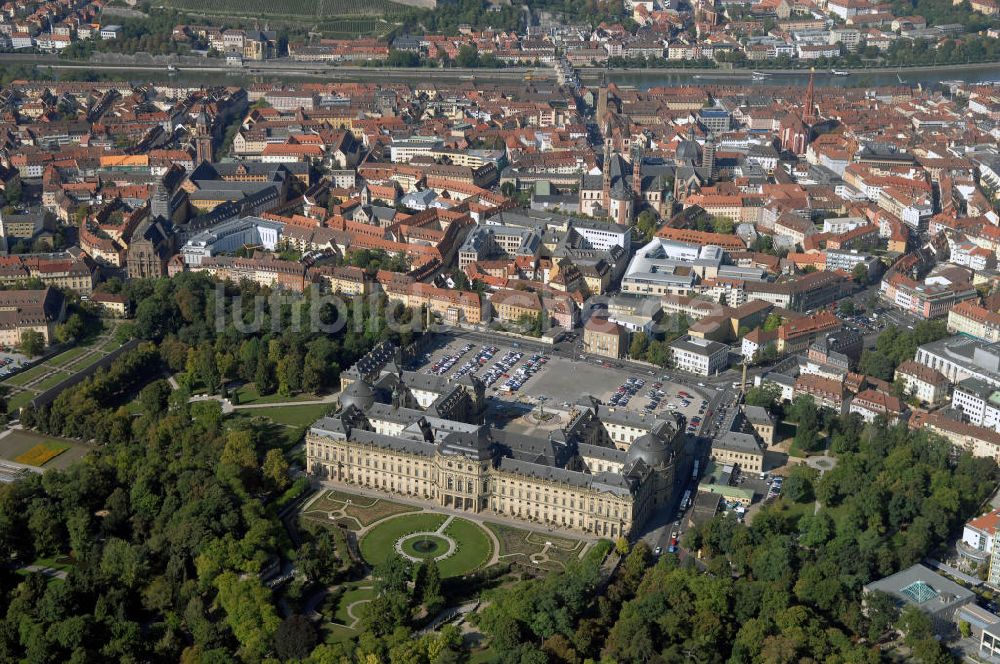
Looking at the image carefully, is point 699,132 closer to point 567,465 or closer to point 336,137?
point 336,137

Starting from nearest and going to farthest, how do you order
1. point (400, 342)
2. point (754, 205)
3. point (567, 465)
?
point (567, 465) → point (400, 342) → point (754, 205)

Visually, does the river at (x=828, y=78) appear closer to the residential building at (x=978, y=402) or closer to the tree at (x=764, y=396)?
the residential building at (x=978, y=402)

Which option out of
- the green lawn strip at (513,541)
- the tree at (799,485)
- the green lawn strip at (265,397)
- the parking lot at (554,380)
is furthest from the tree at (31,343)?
the tree at (799,485)

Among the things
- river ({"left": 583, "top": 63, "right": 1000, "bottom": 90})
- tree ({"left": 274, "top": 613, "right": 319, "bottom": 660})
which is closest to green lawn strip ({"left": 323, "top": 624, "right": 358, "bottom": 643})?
tree ({"left": 274, "top": 613, "right": 319, "bottom": 660})

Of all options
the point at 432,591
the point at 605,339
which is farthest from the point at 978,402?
the point at 432,591

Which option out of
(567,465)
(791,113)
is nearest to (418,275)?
(567,465)

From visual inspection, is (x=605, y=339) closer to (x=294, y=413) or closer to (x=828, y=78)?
(x=294, y=413)
